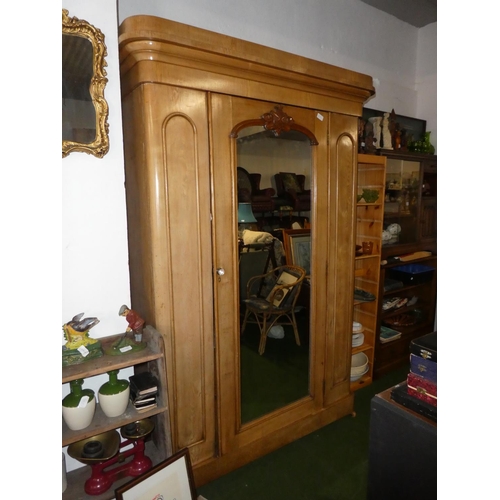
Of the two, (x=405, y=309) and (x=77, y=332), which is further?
(x=405, y=309)

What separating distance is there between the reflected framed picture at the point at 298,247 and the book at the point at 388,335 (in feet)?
4.33

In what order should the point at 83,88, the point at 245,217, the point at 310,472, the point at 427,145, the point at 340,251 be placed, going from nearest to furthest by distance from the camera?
the point at 83,88 < the point at 245,217 < the point at 310,472 < the point at 340,251 < the point at 427,145

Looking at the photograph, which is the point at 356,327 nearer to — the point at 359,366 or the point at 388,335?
the point at 359,366

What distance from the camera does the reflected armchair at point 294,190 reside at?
183 cm

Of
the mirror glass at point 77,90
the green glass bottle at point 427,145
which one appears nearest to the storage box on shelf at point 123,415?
the mirror glass at point 77,90

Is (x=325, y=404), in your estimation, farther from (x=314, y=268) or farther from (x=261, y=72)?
(x=261, y=72)

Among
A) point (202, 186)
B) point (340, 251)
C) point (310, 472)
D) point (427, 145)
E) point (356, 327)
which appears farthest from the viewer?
point (427, 145)

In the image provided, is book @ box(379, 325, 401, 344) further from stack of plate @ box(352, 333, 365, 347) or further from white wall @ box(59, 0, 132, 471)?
white wall @ box(59, 0, 132, 471)

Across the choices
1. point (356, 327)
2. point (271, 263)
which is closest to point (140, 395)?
point (271, 263)

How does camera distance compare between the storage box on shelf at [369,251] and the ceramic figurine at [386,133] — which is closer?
the storage box on shelf at [369,251]

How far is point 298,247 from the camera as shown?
75.4 inches

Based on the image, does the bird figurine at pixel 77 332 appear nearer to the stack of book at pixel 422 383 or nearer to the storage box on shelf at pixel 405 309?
the stack of book at pixel 422 383

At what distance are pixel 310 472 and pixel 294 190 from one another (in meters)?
1.51
